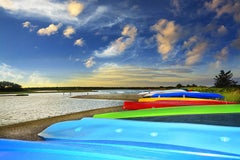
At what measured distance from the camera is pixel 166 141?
9.73 ft

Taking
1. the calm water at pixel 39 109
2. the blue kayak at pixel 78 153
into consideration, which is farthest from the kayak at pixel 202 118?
the calm water at pixel 39 109

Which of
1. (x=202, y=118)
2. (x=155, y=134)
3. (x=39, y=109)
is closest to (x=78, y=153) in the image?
(x=155, y=134)

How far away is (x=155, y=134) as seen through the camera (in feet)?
10.9

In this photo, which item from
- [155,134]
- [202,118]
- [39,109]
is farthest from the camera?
[39,109]

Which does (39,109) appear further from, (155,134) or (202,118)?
(155,134)

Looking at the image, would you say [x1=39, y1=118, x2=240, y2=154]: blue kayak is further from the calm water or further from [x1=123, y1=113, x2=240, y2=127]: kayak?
the calm water

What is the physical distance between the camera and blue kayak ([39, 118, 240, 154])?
2869mm

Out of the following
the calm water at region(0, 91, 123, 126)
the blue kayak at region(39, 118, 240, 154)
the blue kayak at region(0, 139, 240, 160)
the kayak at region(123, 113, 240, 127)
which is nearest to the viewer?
the blue kayak at region(0, 139, 240, 160)

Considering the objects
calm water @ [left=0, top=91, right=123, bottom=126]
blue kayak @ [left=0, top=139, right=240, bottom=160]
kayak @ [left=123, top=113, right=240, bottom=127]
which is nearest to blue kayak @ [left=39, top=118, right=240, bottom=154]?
blue kayak @ [left=0, top=139, right=240, bottom=160]

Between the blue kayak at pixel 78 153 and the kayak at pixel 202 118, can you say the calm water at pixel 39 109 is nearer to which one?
the kayak at pixel 202 118

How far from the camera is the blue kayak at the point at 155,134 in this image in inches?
113

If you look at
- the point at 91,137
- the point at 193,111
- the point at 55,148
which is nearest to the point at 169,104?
the point at 193,111

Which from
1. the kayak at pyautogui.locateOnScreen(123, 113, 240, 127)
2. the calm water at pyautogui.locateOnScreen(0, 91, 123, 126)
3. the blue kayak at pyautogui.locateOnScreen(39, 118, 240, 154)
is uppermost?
the kayak at pyautogui.locateOnScreen(123, 113, 240, 127)

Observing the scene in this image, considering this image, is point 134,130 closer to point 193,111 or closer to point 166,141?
point 166,141
